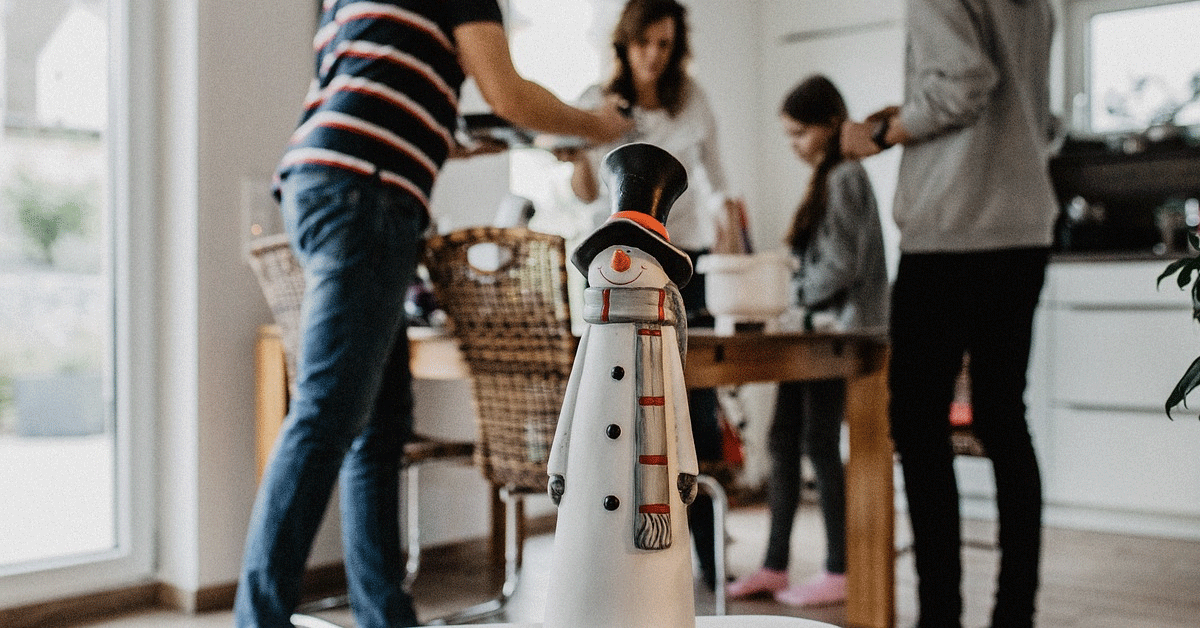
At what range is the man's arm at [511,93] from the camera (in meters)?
1.46

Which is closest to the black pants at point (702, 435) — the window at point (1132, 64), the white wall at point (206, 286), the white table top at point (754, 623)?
the white wall at point (206, 286)

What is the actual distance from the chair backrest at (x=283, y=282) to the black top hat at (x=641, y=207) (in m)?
1.41

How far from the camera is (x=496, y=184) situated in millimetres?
3125

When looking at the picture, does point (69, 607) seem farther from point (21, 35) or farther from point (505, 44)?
point (505, 44)

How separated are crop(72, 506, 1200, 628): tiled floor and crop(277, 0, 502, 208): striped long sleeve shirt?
1154mm

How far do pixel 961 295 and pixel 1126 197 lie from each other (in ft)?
8.76

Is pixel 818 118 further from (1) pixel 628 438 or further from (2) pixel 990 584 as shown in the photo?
(1) pixel 628 438

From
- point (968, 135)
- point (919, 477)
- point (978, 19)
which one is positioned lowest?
point (919, 477)

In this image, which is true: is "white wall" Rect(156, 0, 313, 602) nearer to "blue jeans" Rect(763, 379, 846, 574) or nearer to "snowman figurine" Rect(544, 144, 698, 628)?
"blue jeans" Rect(763, 379, 846, 574)

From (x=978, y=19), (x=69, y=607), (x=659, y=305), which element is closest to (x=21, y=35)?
(x=69, y=607)

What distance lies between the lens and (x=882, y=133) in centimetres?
191

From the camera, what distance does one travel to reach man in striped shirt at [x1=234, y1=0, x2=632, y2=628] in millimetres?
1389

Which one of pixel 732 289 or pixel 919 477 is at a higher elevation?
pixel 732 289

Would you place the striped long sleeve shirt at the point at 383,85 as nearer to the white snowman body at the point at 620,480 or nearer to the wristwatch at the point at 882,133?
the wristwatch at the point at 882,133
